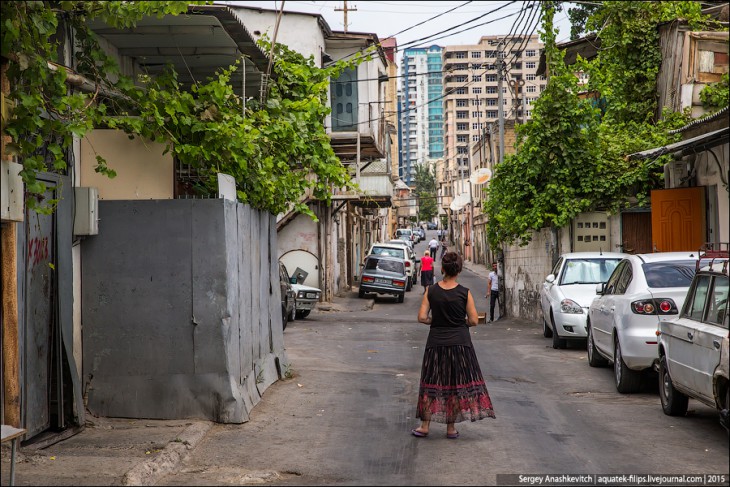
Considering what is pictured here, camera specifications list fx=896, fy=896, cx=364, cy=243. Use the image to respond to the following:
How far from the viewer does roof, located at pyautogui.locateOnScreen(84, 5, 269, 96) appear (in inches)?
403

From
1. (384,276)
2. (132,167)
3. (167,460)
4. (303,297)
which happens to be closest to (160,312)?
(132,167)

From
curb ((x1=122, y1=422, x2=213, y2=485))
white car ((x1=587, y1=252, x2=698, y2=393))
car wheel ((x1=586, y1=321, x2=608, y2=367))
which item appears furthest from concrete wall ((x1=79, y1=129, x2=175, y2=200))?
car wheel ((x1=586, y1=321, x2=608, y2=367))

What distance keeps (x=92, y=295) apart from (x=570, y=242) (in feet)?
51.5

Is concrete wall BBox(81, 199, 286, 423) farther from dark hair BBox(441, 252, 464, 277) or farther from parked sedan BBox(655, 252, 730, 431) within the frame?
parked sedan BBox(655, 252, 730, 431)

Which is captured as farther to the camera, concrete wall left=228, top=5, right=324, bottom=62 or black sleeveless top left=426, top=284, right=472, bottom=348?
concrete wall left=228, top=5, right=324, bottom=62

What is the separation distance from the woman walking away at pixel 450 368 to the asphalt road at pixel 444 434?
0.26 meters

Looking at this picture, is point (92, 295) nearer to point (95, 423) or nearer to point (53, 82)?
point (95, 423)

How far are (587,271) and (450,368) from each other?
387 inches

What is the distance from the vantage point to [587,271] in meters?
17.7

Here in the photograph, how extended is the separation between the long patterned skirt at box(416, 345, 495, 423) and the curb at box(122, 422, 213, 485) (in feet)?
7.02

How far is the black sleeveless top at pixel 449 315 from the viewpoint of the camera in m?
8.55

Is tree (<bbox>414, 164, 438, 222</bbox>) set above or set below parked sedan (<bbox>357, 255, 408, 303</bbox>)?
above

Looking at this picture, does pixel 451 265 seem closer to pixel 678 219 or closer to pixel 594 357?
→ pixel 594 357

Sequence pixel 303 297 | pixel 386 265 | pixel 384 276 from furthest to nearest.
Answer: pixel 386 265 < pixel 384 276 < pixel 303 297
